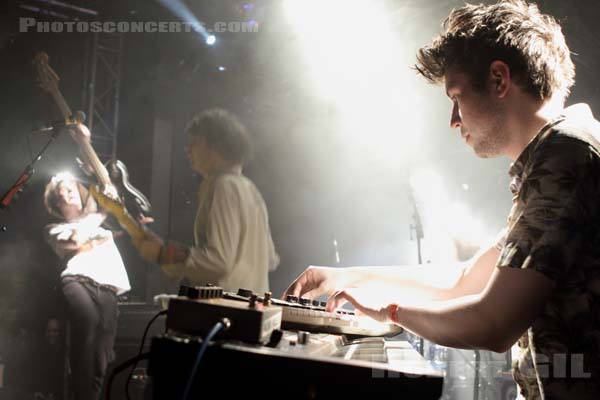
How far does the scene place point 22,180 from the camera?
15.6 feet

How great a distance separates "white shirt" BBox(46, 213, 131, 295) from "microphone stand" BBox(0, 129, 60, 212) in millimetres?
472

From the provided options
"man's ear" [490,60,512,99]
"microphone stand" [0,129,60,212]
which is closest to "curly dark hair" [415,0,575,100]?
"man's ear" [490,60,512,99]

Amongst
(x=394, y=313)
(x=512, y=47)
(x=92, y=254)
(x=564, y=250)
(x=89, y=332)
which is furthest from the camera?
(x=92, y=254)

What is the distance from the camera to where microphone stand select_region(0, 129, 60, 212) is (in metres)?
4.64

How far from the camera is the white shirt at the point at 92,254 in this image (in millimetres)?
4625

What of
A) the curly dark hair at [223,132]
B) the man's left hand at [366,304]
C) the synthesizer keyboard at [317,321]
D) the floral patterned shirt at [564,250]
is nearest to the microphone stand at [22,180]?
the curly dark hair at [223,132]

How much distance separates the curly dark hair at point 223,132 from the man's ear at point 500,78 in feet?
15.0

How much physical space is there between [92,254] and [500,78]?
14.5 ft

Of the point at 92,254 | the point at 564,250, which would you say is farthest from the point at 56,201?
the point at 564,250

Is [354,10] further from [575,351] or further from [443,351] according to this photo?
[575,351]

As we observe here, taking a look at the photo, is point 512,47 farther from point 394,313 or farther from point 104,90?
point 104,90

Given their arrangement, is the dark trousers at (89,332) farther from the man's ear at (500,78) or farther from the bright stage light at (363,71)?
the man's ear at (500,78)

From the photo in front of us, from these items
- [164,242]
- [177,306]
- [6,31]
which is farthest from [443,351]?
[6,31]

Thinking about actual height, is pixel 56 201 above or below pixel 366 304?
above
